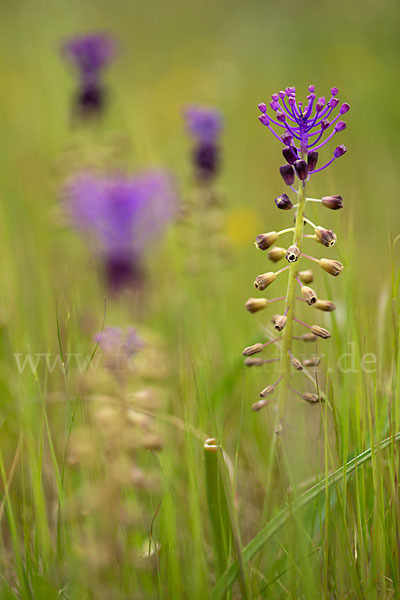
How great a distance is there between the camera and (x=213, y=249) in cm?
284

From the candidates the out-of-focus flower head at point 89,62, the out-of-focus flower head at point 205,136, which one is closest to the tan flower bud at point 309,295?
the out-of-focus flower head at point 205,136

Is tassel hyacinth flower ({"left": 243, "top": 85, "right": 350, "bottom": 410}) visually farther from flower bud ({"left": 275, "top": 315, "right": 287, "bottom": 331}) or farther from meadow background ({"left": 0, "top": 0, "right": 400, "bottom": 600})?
meadow background ({"left": 0, "top": 0, "right": 400, "bottom": 600})

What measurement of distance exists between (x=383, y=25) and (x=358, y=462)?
3.95 meters

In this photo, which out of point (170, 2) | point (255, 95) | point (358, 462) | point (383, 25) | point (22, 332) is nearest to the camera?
point (358, 462)

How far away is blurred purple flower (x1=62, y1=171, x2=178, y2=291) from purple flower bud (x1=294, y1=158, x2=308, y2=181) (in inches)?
36.6

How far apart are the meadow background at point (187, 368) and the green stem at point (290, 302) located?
0.10 meters

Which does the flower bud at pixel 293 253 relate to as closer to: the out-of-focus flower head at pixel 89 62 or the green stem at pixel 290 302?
the green stem at pixel 290 302

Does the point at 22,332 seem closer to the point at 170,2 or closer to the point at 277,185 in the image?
the point at 277,185

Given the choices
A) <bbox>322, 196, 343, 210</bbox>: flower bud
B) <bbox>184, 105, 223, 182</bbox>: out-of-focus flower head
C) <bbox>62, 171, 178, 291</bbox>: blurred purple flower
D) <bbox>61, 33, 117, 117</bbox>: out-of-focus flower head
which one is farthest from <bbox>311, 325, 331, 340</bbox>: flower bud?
<bbox>61, 33, 117, 117</bbox>: out-of-focus flower head

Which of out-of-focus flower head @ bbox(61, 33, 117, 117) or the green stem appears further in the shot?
out-of-focus flower head @ bbox(61, 33, 117, 117)

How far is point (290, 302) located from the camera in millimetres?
1414

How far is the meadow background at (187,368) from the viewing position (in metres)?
1.41

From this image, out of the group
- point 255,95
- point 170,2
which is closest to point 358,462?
point 255,95

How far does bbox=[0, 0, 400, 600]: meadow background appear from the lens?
1.41 metres
